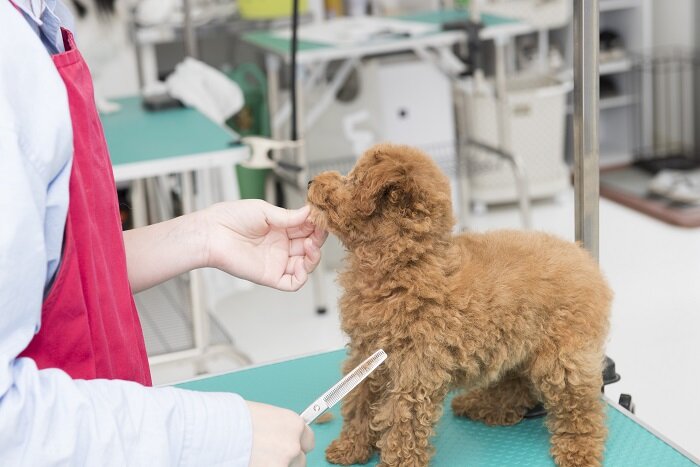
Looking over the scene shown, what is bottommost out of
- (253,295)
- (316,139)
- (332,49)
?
(253,295)

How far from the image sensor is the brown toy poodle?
943 mm

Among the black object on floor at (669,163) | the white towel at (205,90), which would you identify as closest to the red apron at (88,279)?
the white towel at (205,90)

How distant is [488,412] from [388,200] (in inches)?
12.9

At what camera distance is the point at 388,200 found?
955 mm

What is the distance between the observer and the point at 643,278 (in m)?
2.92

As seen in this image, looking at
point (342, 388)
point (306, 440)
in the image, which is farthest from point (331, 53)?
point (306, 440)

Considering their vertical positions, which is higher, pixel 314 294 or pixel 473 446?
pixel 473 446

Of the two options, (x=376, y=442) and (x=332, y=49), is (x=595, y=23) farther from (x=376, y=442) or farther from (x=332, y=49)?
(x=332, y=49)

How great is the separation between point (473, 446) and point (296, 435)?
0.40 m

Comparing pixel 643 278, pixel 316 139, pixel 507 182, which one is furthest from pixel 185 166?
pixel 507 182

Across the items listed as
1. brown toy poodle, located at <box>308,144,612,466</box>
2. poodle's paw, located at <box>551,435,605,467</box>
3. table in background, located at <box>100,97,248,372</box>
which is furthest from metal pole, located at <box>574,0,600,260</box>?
table in background, located at <box>100,97,248,372</box>

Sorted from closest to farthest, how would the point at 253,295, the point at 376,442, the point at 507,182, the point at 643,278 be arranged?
the point at 376,442
the point at 643,278
the point at 253,295
the point at 507,182

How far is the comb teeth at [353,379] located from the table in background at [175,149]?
39.5 inches

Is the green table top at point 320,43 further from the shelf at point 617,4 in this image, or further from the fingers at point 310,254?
the fingers at point 310,254
